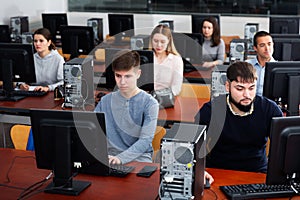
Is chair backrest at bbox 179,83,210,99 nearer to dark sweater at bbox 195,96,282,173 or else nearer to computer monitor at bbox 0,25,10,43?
dark sweater at bbox 195,96,282,173

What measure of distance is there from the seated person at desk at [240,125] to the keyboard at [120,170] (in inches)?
21.2

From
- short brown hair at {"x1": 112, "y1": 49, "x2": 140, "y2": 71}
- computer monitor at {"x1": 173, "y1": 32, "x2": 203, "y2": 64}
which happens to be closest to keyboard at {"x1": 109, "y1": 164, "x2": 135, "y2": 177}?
short brown hair at {"x1": 112, "y1": 49, "x2": 140, "y2": 71}

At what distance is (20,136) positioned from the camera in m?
3.32

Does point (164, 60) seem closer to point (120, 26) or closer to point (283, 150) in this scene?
point (283, 150)

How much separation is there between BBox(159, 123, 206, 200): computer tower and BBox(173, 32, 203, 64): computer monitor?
143 inches

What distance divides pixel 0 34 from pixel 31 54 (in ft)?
10.9

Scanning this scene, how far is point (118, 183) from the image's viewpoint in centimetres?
262

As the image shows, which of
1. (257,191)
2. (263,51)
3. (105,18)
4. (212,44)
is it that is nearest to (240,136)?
(257,191)

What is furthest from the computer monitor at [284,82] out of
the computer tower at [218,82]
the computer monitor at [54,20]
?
the computer monitor at [54,20]

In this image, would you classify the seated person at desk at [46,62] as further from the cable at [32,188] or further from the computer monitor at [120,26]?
the computer monitor at [120,26]

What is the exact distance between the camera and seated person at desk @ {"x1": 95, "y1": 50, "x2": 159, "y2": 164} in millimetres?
3152

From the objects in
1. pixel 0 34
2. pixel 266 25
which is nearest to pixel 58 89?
pixel 0 34

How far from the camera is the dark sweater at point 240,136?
296 cm

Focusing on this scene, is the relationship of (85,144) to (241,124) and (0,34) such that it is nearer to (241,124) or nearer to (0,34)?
(241,124)
